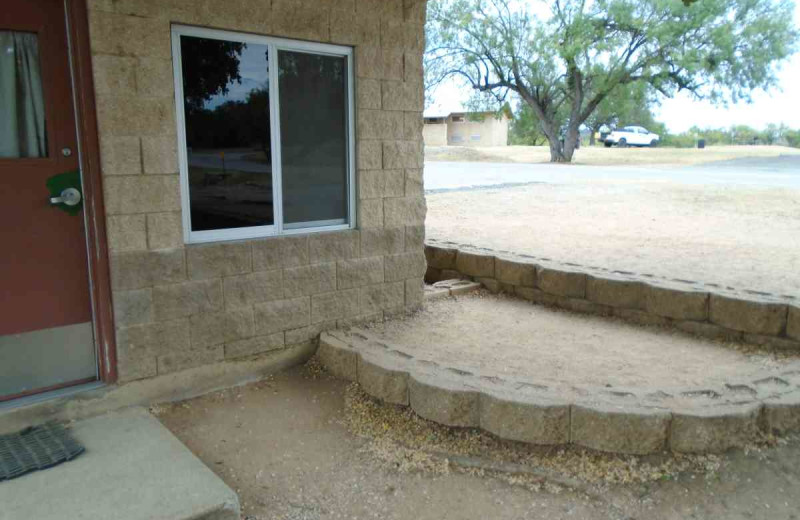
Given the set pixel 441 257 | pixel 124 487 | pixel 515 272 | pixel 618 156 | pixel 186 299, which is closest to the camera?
pixel 124 487

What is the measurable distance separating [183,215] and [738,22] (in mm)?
28588

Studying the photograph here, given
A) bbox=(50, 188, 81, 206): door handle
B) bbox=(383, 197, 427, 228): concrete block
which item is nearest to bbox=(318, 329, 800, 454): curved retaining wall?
bbox=(383, 197, 427, 228): concrete block

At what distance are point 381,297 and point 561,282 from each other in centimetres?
187


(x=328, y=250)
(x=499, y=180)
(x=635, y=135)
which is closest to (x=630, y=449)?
(x=328, y=250)

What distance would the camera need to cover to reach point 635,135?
42.3m

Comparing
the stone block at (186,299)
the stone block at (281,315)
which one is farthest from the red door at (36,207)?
the stone block at (281,315)

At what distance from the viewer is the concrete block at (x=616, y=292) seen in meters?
5.56

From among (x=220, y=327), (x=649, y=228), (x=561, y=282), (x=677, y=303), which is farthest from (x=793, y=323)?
(x=649, y=228)

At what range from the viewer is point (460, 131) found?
51.8 meters

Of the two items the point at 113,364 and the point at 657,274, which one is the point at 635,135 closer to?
the point at 657,274

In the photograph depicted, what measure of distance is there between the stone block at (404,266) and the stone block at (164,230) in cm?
187

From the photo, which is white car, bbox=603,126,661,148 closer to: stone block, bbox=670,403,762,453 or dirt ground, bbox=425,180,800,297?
dirt ground, bbox=425,180,800,297

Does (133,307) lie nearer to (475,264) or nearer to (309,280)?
(309,280)

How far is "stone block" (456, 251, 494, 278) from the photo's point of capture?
6.74m
